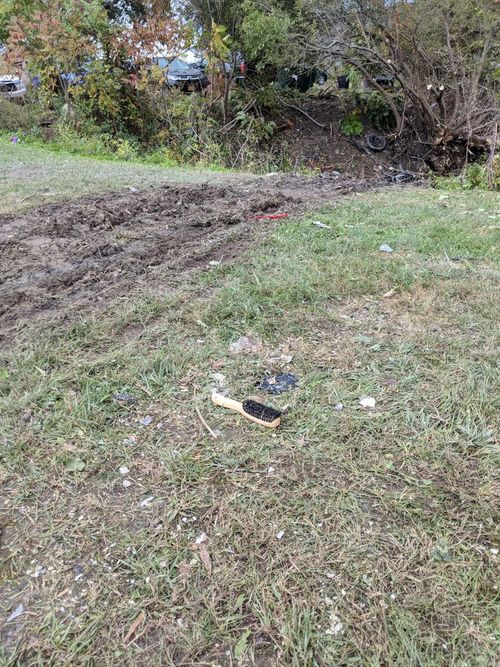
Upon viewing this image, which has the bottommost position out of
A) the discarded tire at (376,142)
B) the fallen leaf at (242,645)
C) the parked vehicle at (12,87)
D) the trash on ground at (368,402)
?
the discarded tire at (376,142)

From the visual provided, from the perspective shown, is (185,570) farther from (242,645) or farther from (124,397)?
(124,397)

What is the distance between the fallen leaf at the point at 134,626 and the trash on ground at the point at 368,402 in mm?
991

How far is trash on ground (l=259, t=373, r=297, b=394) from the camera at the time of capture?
1.84 metres

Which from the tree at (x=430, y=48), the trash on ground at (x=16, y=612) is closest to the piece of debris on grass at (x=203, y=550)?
the trash on ground at (x=16, y=612)

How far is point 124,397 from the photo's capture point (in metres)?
1.80

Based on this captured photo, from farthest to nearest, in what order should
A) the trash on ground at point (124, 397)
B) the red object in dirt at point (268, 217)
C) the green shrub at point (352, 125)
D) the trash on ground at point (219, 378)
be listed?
the green shrub at point (352, 125)
the red object in dirt at point (268, 217)
the trash on ground at point (219, 378)
the trash on ground at point (124, 397)

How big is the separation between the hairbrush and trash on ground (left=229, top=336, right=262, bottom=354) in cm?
36

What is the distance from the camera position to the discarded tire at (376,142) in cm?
1035

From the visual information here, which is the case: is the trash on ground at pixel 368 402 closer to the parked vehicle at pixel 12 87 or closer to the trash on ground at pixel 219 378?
the trash on ground at pixel 219 378

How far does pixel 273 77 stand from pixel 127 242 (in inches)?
354

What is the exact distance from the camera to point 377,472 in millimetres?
1468

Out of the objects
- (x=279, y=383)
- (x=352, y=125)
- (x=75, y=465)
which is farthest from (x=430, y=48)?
(x=75, y=465)

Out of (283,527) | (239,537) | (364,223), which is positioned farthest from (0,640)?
(364,223)

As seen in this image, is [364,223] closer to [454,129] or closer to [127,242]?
[127,242]
